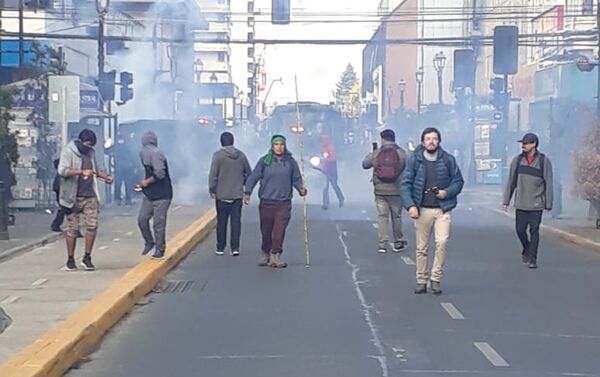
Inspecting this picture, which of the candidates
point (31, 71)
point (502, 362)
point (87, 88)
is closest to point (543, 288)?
point (502, 362)

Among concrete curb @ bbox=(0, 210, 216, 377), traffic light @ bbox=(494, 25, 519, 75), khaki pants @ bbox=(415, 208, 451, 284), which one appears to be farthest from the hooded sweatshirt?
traffic light @ bbox=(494, 25, 519, 75)

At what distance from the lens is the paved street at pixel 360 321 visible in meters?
9.87

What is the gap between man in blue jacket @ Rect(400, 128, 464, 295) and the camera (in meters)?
13.9

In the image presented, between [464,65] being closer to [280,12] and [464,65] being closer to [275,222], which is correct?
[280,12]

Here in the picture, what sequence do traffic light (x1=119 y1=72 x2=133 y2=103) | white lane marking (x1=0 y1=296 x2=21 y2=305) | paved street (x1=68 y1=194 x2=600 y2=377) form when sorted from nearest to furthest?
paved street (x1=68 y1=194 x2=600 y2=377) → white lane marking (x1=0 y1=296 x2=21 y2=305) → traffic light (x1=119 y1=72 x2=133 y2=103)

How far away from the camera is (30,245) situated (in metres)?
20.2

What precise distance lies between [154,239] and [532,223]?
527 cm

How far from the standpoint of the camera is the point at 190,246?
20609 millimetres

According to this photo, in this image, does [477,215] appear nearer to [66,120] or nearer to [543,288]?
[66,120]

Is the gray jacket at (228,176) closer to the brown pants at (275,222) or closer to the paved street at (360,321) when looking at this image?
the paved street at (360,321)

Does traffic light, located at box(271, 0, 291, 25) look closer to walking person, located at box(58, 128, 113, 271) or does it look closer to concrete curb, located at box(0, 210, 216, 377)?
concrete curb, located at box(0, 210, 216, 377)

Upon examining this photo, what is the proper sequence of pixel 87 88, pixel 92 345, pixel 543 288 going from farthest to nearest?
pixel 87 88
pixel 543 288
pixel 92 345

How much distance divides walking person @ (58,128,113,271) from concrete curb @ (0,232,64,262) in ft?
8.94

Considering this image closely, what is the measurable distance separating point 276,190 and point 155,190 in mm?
1638
